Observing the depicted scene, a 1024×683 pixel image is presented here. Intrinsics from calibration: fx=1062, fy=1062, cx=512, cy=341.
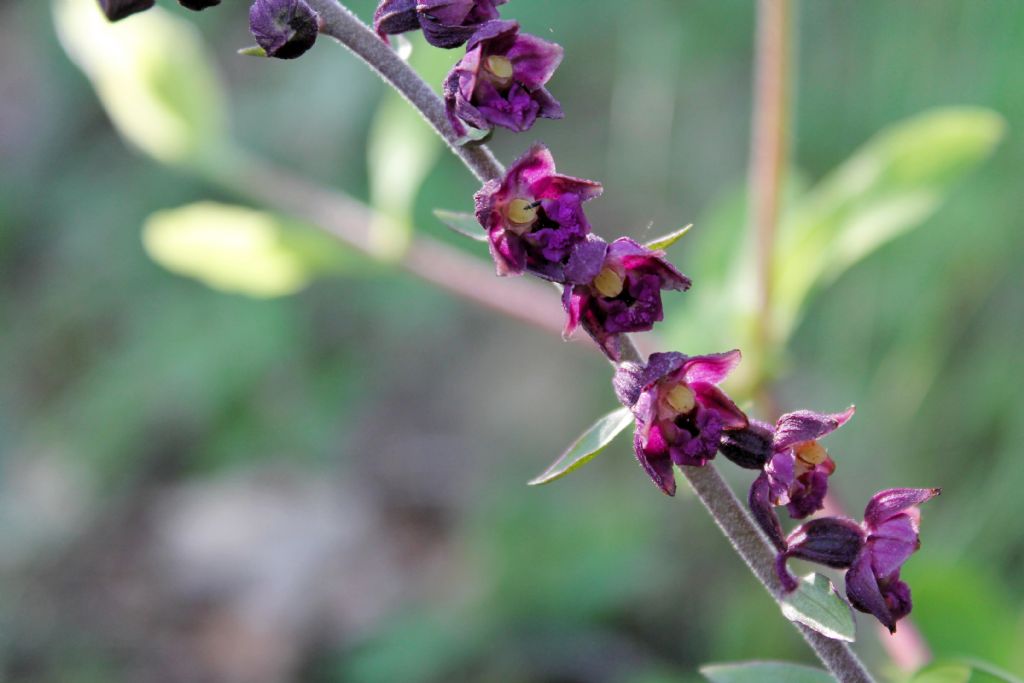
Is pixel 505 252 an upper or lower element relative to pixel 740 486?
upper

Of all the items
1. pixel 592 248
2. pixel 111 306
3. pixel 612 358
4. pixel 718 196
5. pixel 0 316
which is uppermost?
pixel 592 248

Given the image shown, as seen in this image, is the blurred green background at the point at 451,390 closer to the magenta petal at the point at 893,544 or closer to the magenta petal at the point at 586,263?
the magenta petal at the point at 893,544

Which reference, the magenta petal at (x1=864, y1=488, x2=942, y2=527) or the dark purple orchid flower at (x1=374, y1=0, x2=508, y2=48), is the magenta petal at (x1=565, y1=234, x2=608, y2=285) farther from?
the magenta petal at (x1=864, y1=488, x2=942, y2=527)

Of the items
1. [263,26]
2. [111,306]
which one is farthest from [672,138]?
[263,26]

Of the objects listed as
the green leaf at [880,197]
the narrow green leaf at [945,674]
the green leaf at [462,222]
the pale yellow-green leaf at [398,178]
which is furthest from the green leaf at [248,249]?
the narrow green leaf at [945,674]

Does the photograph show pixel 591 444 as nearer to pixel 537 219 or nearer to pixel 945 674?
pixel 537 219

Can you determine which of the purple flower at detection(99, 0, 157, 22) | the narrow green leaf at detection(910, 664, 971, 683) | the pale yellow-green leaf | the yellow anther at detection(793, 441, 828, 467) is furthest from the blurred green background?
the purple flower at detection(99, 0, 157, 22)

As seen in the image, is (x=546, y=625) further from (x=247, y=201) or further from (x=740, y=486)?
(x=247, y=201)
